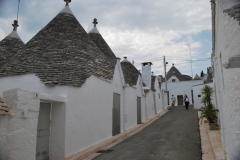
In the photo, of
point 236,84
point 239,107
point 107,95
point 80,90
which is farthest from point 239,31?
point 107,95

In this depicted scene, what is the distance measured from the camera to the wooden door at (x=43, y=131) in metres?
6.56

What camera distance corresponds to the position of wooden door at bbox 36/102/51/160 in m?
6.56

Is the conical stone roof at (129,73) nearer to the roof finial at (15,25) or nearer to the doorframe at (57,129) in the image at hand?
the roof finial at (15,25)

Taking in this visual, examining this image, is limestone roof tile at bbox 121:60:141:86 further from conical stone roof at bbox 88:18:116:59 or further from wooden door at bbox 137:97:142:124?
conical stone roof at bbox 88:18:116:59

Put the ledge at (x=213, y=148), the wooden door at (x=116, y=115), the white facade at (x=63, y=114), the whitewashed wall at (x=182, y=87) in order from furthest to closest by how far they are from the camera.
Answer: the whitewashed wall at (x=182, y=87) < the wooden door at (x=116, y=115) < the ledge at (x=213, y=148) < the white facade at (x=63, y=114)

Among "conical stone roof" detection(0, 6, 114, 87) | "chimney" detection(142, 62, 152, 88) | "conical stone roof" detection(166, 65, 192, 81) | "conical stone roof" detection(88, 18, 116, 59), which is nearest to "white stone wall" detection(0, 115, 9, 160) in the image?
"conical stone roof" detection(0, 6, 114, 87)

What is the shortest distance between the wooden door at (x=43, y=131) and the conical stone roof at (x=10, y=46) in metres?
6.26

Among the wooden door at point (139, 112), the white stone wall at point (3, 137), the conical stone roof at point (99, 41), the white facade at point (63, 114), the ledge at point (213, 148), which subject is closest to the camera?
the white stone wall at point (3, 137)

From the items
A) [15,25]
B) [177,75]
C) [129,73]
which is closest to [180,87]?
[177,75]

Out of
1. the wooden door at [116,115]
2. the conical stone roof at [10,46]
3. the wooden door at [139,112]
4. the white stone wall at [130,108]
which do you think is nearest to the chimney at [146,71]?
the wooden door at [139,112]

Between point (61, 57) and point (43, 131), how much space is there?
11.6 feet

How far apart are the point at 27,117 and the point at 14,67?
4393 millimetres

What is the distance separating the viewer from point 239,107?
3012 mm

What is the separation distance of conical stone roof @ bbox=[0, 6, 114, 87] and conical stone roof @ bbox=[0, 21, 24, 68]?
104 inches
